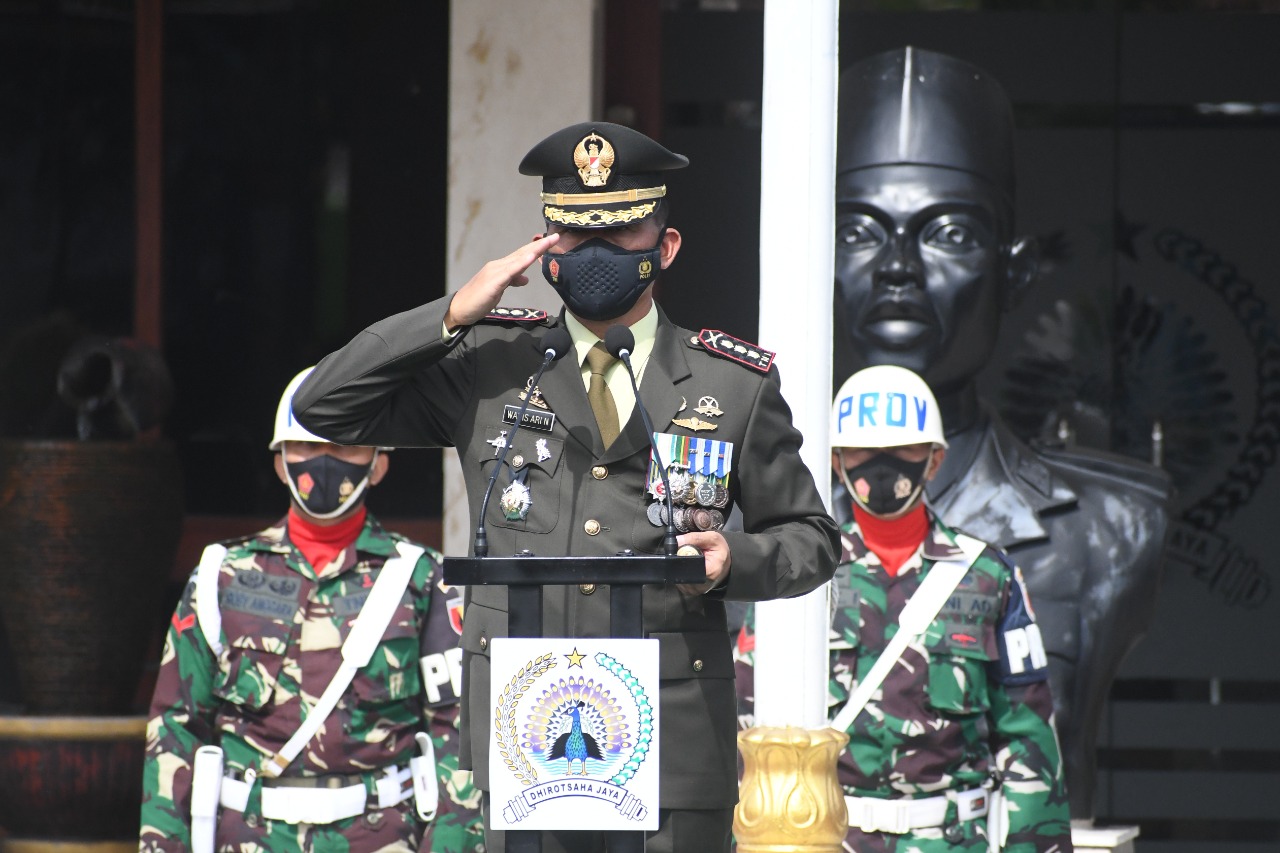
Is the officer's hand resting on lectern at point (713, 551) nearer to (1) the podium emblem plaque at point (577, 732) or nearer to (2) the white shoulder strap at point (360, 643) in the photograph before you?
(1) the podium emblem plaque at point (577, 732)

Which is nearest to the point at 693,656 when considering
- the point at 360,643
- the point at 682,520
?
the point at 682,520

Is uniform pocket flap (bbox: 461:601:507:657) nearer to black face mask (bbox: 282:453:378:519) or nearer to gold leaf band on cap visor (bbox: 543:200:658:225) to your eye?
gold leaf band on cap visor (bbox: 543:200:658:225)

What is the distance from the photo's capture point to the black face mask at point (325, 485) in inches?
192

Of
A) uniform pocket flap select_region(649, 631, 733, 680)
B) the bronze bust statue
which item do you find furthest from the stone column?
the bronze bust statue

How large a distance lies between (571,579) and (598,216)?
475 mm

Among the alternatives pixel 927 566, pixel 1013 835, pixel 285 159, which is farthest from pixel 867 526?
pixel 285 159

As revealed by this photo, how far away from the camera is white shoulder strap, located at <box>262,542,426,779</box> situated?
4.72m

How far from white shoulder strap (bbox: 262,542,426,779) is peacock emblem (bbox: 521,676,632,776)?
7.01ft

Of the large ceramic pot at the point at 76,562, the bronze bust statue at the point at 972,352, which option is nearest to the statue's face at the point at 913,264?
the bronze bust statue at the point at 972,352

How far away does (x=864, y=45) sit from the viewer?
21.9 ft

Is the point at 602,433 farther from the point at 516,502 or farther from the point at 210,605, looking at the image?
the point at 210,605

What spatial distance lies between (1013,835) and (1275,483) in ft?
8.25

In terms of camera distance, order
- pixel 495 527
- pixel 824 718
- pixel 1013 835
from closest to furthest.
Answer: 1. pixel 495 527
2. pixel 824 718
3. pixel 1013 835

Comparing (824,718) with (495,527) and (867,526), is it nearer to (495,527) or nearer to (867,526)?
(495,527)
